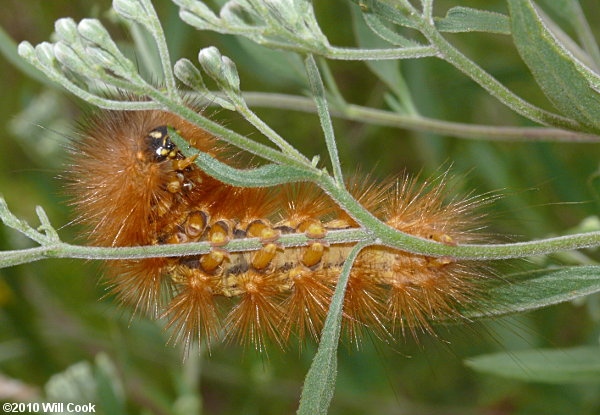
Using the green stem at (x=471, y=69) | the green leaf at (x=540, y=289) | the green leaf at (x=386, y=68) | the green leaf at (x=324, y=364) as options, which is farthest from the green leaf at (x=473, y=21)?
the green leaf at (x=386, y=68)

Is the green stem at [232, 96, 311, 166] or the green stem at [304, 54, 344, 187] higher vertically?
the green stem at [304, 54, 344, 187]

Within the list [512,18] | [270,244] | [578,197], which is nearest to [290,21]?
[512,18]

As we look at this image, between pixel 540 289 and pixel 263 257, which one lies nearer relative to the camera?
pixel 540 289

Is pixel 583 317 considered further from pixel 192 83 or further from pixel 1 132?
pixel 1 132

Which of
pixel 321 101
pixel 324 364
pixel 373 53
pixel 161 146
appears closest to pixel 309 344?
pixel 161 146

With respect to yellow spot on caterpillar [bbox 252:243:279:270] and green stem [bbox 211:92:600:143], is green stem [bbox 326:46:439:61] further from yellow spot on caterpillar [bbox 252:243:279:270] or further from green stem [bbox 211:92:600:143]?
green stem [bbox 211:92:600:143]

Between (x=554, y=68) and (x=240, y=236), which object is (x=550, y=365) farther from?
(x=554, y=68)

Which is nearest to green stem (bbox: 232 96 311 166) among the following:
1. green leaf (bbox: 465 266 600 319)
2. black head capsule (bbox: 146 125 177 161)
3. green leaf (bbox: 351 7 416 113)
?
black head capsule (bbox: 146 125 177 161)

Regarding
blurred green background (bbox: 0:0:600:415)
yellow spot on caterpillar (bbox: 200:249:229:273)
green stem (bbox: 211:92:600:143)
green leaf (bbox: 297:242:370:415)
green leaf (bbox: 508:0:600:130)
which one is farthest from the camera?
blurred green background (bbox: 0:0:600:415)
